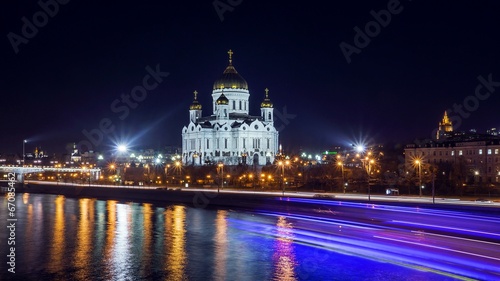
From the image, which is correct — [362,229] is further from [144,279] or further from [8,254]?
[8,254]

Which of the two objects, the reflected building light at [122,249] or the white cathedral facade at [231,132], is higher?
the white cathedral facade at [231,132]

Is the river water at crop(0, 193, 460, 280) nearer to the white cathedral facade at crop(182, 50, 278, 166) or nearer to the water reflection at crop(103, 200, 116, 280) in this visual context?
the water reflection at crop(103, 200, 116, 280)

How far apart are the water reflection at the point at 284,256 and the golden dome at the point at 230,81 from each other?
74459 millimetres

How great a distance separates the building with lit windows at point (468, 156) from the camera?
74062mm

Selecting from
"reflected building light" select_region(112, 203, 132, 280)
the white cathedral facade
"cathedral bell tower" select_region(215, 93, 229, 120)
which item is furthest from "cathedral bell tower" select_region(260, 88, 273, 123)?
"reflected building light" select_region(112, 203, 132, 280)

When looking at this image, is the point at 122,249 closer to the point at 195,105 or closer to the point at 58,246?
the point at 58,246

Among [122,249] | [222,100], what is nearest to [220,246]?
[122,249]

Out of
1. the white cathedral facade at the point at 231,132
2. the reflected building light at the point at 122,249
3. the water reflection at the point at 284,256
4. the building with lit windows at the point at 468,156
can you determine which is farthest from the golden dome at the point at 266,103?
the water reflection at the point at 284,256

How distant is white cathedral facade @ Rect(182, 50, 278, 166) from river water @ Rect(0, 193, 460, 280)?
2382 inches

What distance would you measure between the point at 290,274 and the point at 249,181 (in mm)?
54116

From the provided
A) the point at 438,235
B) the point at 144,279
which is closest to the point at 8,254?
the point at 144,279

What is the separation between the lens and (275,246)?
24.7 meters

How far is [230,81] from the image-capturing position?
104m

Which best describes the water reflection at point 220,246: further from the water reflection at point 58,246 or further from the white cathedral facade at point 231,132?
the white cathedral facade at point 231,132
